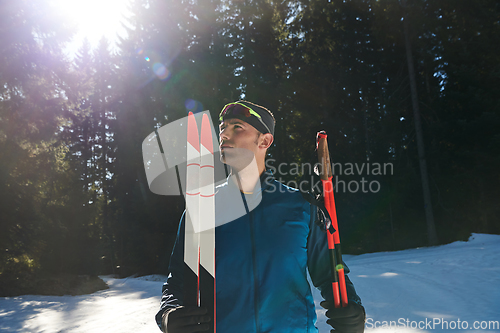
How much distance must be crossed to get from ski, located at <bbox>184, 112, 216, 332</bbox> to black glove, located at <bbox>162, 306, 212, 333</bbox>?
4 cm

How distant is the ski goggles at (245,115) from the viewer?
1.82m

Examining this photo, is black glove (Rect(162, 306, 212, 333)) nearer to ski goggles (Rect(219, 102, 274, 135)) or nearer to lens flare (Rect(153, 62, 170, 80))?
ski goggles (Rect(219, 102, 274, 135))

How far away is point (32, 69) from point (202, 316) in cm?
1329

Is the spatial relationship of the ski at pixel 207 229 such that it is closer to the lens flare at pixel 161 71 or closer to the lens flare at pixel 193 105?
the lens flare at pixel 193 105

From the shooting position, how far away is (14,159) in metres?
10.1

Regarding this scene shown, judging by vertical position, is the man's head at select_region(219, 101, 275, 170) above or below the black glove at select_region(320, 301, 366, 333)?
above

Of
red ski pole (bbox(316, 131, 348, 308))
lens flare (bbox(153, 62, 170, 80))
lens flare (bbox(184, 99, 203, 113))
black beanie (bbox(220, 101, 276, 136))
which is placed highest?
lens flare (bbox(153, 62, 170, 80))

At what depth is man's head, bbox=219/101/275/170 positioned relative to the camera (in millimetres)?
1766

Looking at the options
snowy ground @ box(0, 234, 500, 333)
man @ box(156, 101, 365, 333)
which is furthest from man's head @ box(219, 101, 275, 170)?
snowy ground @ box(0, 234, 500, 333)

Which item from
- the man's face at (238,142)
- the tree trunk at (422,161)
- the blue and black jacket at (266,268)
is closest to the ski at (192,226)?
the blue and black jacket at (266,268)

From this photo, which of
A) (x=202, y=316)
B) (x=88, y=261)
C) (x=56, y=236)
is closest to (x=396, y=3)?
(x=202, y=316)

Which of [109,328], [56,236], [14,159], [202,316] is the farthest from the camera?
[56,236]

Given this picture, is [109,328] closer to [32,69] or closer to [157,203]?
[32,69]

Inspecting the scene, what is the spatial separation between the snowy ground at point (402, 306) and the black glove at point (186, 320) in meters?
4.17
